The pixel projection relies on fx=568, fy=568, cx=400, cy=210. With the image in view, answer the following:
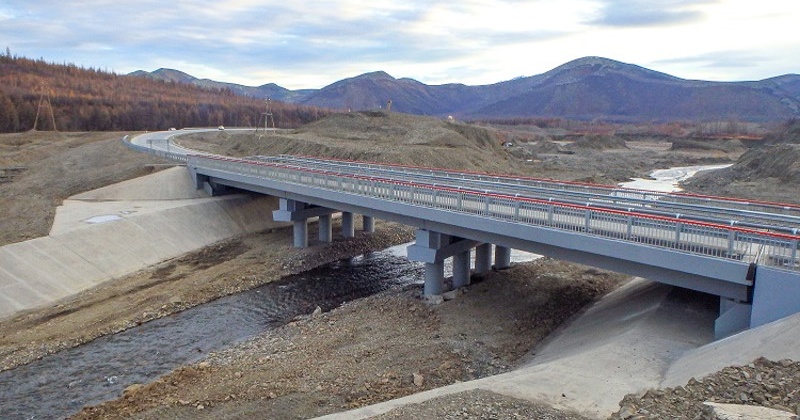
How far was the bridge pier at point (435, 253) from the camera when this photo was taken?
2644 centimetres

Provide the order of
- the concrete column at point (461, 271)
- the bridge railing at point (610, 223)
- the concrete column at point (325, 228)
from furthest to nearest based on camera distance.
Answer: the concrete column at point (325, 228)
the concrete column at point (461, 271)
the bridge railing at point (610, 223)

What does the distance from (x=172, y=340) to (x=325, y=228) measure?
57.7 feet

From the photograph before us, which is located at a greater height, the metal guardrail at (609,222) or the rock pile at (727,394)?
the metal guardrail at (609,222)

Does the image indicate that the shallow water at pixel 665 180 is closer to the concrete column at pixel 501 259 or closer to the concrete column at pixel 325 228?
the concrete column at pixel 501 259

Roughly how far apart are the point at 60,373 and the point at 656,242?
2132 centimetres

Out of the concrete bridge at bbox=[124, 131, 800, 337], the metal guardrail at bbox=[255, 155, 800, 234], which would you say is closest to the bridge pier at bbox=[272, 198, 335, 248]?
the concrete bridge at bbox=[124, 131, 800, 337]

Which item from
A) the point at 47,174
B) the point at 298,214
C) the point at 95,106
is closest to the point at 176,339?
the point at 298,214

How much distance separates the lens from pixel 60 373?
2075 cm

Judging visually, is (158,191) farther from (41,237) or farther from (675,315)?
(675,315)

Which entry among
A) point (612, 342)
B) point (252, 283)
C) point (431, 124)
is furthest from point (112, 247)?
point (431, 124)

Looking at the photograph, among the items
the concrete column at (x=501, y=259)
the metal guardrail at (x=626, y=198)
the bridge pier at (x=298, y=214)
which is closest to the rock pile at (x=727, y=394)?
the metal guardrail at (x=626, y=198)

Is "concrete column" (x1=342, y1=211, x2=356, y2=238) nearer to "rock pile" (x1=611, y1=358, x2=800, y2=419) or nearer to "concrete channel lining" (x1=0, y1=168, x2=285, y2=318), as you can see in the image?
"concrete channel lining" (x1=0, y1=168, x2=285, y2=318)

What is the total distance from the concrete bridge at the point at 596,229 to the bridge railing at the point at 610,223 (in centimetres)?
3

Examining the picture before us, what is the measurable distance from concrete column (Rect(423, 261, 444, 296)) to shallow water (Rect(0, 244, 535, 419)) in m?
3.89
